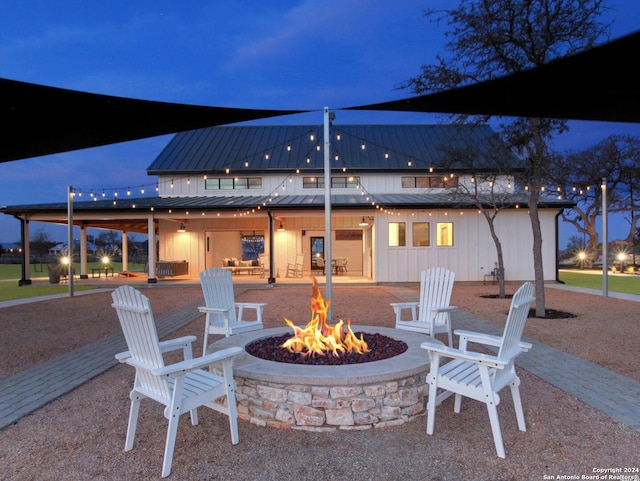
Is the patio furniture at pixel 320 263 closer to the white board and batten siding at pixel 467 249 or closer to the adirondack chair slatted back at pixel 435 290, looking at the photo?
the white board and batten siding at pixel 467 249

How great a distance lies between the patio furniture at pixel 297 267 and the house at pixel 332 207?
22 centimetres

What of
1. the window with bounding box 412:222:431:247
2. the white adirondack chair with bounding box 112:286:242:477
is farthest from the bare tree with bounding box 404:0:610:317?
the white adirondack chair with bounding box 112:286:242:477

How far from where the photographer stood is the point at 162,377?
2.54 metres

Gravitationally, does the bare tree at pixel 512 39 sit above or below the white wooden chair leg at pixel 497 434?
above

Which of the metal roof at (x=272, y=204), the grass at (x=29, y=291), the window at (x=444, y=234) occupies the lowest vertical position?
the grass at (x=29, y=291)

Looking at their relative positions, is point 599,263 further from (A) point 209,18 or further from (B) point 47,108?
(A) point 209,18

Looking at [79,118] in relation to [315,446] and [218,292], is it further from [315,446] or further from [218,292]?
[315,446]

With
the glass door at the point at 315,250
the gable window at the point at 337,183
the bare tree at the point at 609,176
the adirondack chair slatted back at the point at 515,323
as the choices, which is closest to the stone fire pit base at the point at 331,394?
the adirondack chair slatted back at the point at 515,323

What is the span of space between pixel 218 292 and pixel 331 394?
2.78m

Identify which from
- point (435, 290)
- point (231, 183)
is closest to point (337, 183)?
point (231, 183)

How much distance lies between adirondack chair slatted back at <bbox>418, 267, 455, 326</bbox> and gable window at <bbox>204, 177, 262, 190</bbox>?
12.6m

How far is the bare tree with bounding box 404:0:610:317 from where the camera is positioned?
6.78 m

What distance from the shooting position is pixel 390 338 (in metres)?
4.15

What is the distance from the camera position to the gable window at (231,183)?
17141 millimetres
